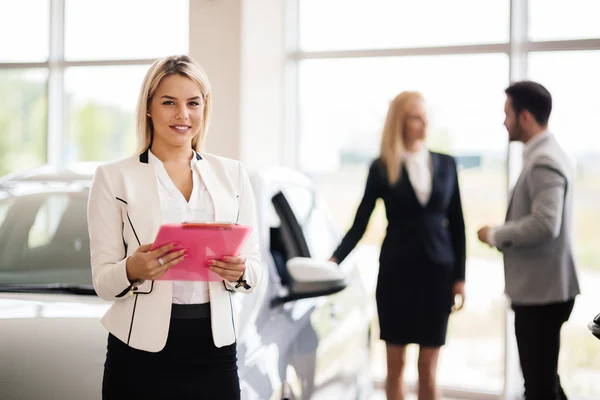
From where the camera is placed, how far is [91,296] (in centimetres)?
243

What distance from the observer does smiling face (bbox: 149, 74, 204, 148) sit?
175 centimetres

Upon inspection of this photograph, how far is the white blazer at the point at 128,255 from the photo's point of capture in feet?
5.53

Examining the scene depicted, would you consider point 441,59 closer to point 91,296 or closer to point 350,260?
point 350,260

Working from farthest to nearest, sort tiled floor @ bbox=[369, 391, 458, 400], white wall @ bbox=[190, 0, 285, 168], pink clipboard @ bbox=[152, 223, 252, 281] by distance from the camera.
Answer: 1. white wall @ bbox=[190, 0, 285, 168]
2. tiled floor @ bbox=[369, 391, 458, 400]
3. pink clipboard @ bbox=[152, 223, 252, 281]

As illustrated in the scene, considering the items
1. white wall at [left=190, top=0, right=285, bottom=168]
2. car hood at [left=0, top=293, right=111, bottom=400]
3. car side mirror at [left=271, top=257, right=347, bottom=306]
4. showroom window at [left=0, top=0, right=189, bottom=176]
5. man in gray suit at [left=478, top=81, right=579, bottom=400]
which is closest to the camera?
car hood at [left=0, top=293, right=111, bottom=400]

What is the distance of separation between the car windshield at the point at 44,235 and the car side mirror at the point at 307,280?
0.65 metres

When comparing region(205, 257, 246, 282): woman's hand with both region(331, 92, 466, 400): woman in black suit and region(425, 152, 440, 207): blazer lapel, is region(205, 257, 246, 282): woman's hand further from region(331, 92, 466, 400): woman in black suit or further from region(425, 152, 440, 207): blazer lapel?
region(425, 152, 440, 207): blazer lapel

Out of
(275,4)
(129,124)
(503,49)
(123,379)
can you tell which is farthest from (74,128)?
(123,379)

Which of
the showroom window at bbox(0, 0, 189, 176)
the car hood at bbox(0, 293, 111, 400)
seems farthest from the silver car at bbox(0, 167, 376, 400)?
the showroom window at bbox(0, 0, 189, 176)

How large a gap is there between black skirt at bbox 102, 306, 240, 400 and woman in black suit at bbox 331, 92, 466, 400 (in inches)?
54.6

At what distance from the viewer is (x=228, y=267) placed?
5.33 feet

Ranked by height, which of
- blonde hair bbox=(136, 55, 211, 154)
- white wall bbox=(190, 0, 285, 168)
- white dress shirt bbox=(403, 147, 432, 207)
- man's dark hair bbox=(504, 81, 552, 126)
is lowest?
white dress shirt bbox=(403, 147, 432, 207)

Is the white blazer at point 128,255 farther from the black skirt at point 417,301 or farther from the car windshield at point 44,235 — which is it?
the black skirt at point 417,301

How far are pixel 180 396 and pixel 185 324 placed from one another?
0.16 meters
